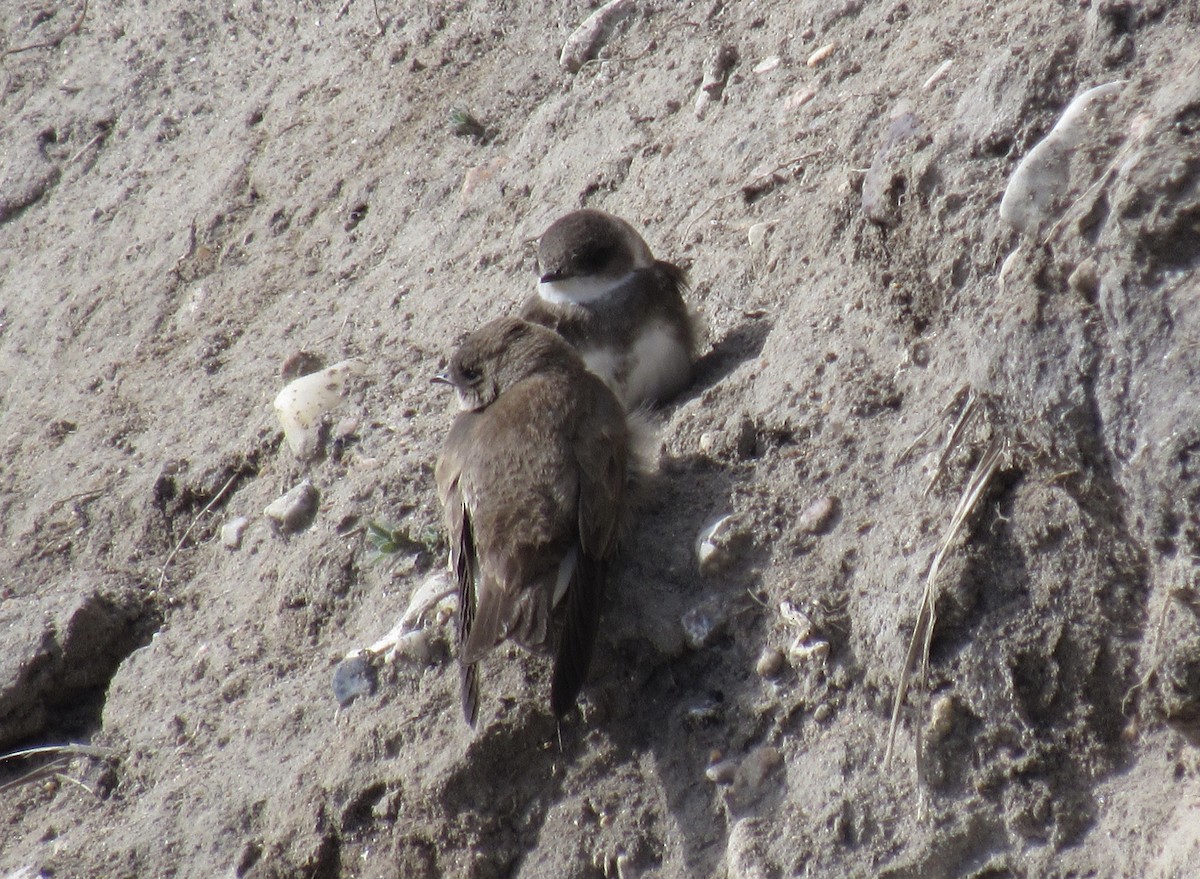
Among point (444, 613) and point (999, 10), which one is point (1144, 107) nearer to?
point (999, 10)

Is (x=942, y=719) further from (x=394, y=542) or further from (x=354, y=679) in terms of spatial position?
(x=394, y=542)

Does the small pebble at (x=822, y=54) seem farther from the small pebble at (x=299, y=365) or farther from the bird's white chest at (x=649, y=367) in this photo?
the small pebble at (x=299, y=365)

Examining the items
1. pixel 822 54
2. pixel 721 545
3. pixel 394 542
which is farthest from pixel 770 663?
pixel 822 54

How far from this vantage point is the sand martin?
4.69 meters

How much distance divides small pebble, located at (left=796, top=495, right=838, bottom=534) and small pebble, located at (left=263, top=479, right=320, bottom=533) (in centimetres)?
184

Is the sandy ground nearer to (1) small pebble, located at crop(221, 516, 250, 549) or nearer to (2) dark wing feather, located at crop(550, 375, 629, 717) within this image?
(1) small pebble, located at crop(221, 516, 250, 549)

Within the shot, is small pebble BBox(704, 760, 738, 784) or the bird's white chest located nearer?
small pebble BBox(704, 760, 738, 784)

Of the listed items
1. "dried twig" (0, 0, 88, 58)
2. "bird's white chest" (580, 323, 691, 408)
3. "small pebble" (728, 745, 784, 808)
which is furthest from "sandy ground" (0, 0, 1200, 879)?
"dried twig" (0, 0, 88, 58)

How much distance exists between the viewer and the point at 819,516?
3.51 meters

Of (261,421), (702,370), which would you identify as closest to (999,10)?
(702,370)

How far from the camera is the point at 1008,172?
11.6ft

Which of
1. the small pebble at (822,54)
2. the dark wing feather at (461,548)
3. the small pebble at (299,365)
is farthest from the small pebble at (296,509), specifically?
the small pebble at (822,54)

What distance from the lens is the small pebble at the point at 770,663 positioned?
3.31 meters

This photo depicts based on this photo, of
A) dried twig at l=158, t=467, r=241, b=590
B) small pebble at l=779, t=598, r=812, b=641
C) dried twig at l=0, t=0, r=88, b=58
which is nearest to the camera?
small pebble at l=779, t=598, r=812, b=641
